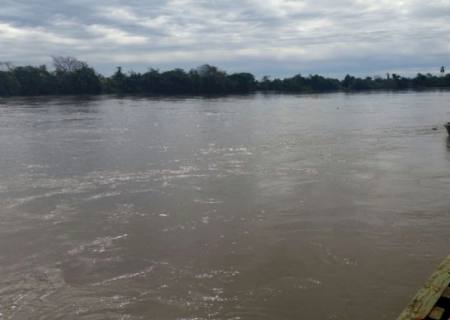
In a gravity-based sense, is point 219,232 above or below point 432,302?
below

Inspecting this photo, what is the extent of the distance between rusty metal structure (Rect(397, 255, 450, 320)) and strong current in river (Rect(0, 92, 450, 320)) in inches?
37.0

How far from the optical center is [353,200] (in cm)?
1215

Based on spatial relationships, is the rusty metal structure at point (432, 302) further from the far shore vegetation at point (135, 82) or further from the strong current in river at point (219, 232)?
the far shore vegetation at point (135, 82)

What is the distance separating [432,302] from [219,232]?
16.6 ft

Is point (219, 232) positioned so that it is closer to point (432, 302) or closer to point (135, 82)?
point (432, 302)

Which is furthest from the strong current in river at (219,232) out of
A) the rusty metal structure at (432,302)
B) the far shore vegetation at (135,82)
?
the far shore vegetation at (135,82)

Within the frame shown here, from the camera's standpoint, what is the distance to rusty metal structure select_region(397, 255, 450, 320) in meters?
5.17

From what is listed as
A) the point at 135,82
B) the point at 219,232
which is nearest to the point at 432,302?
the point at 219,232

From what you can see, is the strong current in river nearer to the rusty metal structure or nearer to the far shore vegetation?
the rusty metal structure

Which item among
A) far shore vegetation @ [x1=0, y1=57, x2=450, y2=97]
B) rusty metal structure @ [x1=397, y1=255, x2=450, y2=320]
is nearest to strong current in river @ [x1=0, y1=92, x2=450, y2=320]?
rusty metal structure @ [x1=397, y1=255, x2=450, y2=320]

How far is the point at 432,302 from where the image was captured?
5418 millimetres

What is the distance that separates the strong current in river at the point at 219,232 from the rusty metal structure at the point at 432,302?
3.08 ft

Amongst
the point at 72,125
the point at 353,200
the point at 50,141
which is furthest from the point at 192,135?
the point at 353,200

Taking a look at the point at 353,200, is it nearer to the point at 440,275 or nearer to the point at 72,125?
the point at 440,275
